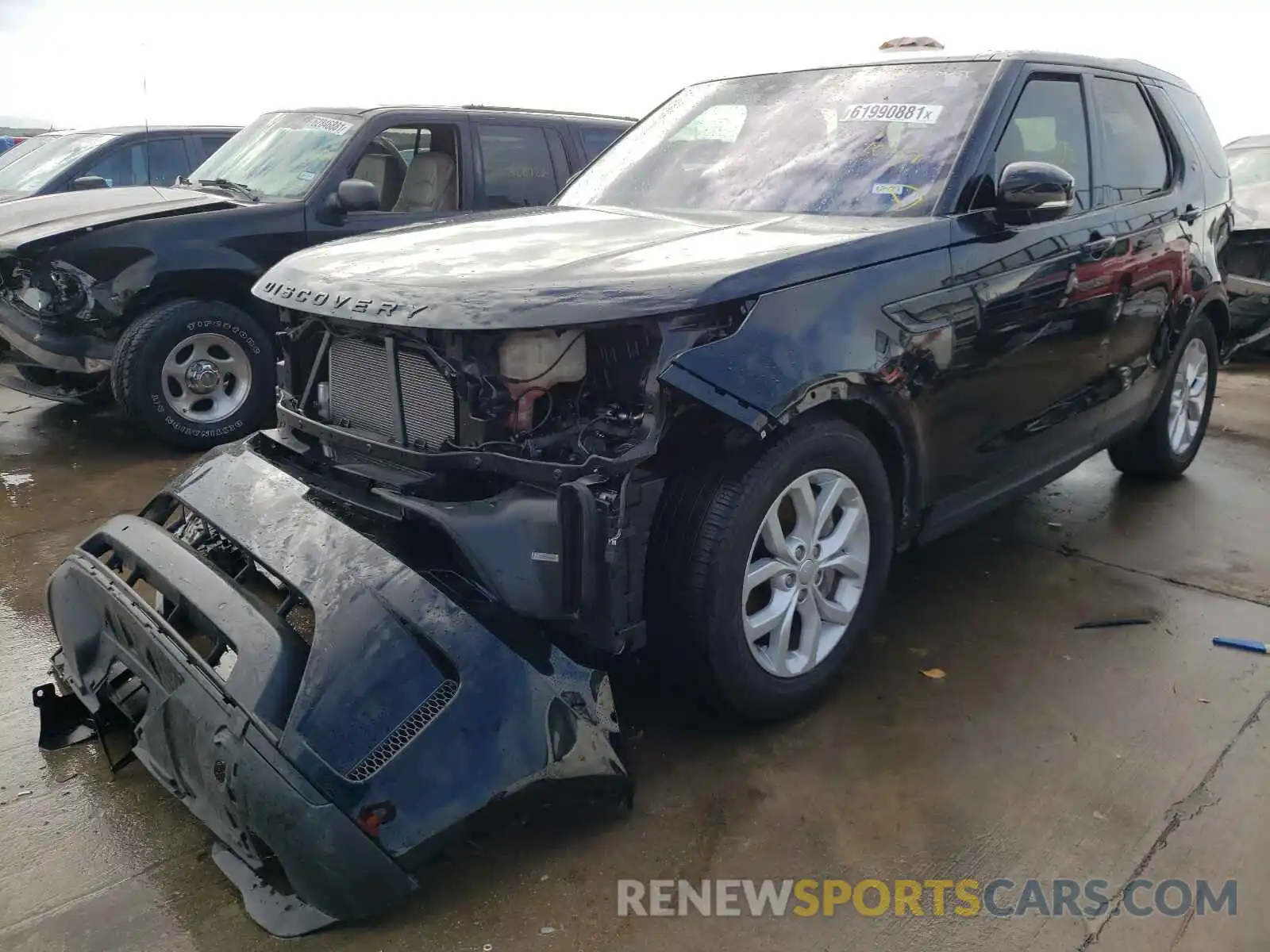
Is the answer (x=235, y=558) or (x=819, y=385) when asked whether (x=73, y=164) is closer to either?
(x=235, y=558)

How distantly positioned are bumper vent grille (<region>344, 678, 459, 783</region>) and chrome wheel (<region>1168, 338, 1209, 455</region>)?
394cm

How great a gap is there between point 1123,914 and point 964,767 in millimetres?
595

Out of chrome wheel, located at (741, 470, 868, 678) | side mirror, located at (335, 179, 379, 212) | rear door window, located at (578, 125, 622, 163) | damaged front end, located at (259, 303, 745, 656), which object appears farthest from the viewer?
rear door window, located at (578, 125, 622, 163)

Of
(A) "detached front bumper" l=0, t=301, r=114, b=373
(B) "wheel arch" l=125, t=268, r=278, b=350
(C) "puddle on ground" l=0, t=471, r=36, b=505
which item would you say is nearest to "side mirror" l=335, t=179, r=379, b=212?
(B) "wheel arch" l=125, t=268, r=278, b=350

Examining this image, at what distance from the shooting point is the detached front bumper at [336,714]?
7.01 ft

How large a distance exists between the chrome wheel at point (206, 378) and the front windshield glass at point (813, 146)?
2570mm

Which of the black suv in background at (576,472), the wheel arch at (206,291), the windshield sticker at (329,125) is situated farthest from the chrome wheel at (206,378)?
the black suv in background at (576,472)

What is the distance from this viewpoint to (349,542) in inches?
99.7

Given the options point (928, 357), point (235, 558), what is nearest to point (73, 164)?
point (235, 558)

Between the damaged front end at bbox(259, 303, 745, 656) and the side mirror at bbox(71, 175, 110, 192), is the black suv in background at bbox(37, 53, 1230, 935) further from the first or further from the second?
the side mirror at bbox(71, 175, 110, 192)

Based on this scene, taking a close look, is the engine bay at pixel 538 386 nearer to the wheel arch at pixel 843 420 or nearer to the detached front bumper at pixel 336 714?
the wheel arch at pixel 843 420

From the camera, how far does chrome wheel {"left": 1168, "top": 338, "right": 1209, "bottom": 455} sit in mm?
4918

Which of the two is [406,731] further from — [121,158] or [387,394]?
[121,158]

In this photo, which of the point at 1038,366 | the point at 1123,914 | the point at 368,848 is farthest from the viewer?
the point at 1038,366
